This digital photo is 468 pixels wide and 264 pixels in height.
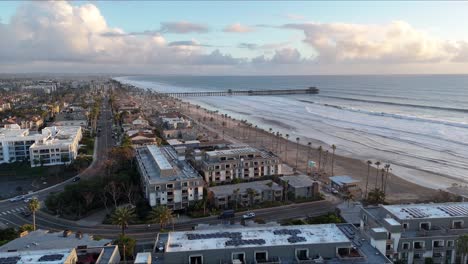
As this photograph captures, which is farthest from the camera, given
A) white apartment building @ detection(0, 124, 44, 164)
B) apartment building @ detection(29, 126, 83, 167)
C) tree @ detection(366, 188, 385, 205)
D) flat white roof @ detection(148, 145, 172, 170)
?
white apartment building @ detection(0, 124, 44, 164)

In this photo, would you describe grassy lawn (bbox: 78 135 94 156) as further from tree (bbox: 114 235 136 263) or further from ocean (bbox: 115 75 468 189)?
tree (bbox: 114 235 136 263)

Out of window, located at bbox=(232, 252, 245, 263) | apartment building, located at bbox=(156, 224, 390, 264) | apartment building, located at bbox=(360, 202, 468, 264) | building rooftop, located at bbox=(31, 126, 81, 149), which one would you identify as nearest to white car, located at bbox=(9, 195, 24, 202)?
building rooftop, located at bbox=(31, 126, 81, 149)

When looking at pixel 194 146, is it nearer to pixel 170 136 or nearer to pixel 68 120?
pixel 170 136

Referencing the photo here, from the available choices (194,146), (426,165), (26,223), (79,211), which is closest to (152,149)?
(194,146)

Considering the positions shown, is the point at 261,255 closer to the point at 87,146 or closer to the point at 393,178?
the point at 393,178

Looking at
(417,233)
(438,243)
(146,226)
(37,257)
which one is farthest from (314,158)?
(37,257)

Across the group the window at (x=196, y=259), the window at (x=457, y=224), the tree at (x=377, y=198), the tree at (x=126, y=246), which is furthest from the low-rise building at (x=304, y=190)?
the window at (x=196, y=259)
